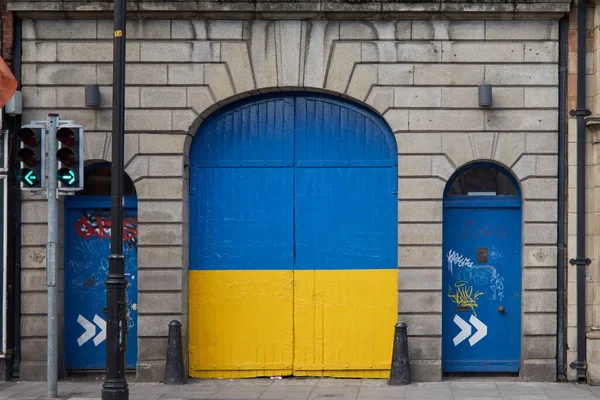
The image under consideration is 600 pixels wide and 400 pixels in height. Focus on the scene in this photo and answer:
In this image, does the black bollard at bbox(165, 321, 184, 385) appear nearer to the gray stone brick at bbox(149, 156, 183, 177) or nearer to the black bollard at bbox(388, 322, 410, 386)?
the gray stone brick at bbox(149, 156, 183, 177)

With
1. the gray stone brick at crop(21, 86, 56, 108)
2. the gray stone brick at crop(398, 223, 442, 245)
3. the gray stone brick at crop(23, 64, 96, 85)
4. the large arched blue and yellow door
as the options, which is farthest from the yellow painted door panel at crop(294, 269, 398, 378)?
the gray stone brick at crop(21, 86, 56, 108)

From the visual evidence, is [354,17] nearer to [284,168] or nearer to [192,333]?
[284,168]

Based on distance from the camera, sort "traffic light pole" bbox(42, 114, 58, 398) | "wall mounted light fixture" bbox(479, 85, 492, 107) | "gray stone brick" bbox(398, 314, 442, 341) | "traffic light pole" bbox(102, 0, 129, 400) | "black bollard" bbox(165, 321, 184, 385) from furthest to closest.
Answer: "gray stone brick" bbox(398, 314, 442, 341) < "wall mounted light fixture" bbox(479, 85, 492, 107) < "black bollard" bbox(165, 321, 184, 385) < "traffic light pole" bbox(42, 114, 58, 398) < "traffic light pole" bbox(102, 0, 129, 400)

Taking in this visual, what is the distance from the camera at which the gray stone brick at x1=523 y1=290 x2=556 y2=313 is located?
1445cm

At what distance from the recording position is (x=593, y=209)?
14.4 meters

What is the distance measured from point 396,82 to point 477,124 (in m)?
1.35

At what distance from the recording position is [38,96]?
48.5ft

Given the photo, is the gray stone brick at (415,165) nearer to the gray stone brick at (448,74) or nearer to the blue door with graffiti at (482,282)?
the blue door with graffiti at (482,282)

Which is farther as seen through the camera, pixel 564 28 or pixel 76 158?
pixel 564 28

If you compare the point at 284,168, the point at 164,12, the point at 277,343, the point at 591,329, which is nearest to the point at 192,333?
the point at 277,343

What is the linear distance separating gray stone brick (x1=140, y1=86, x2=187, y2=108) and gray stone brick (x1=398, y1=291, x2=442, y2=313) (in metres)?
4.37

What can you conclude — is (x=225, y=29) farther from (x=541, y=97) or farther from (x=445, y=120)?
(x=541, y=97)

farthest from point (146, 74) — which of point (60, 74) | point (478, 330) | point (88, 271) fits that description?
point (478, 330)

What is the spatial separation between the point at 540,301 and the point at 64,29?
8133 millimetres
